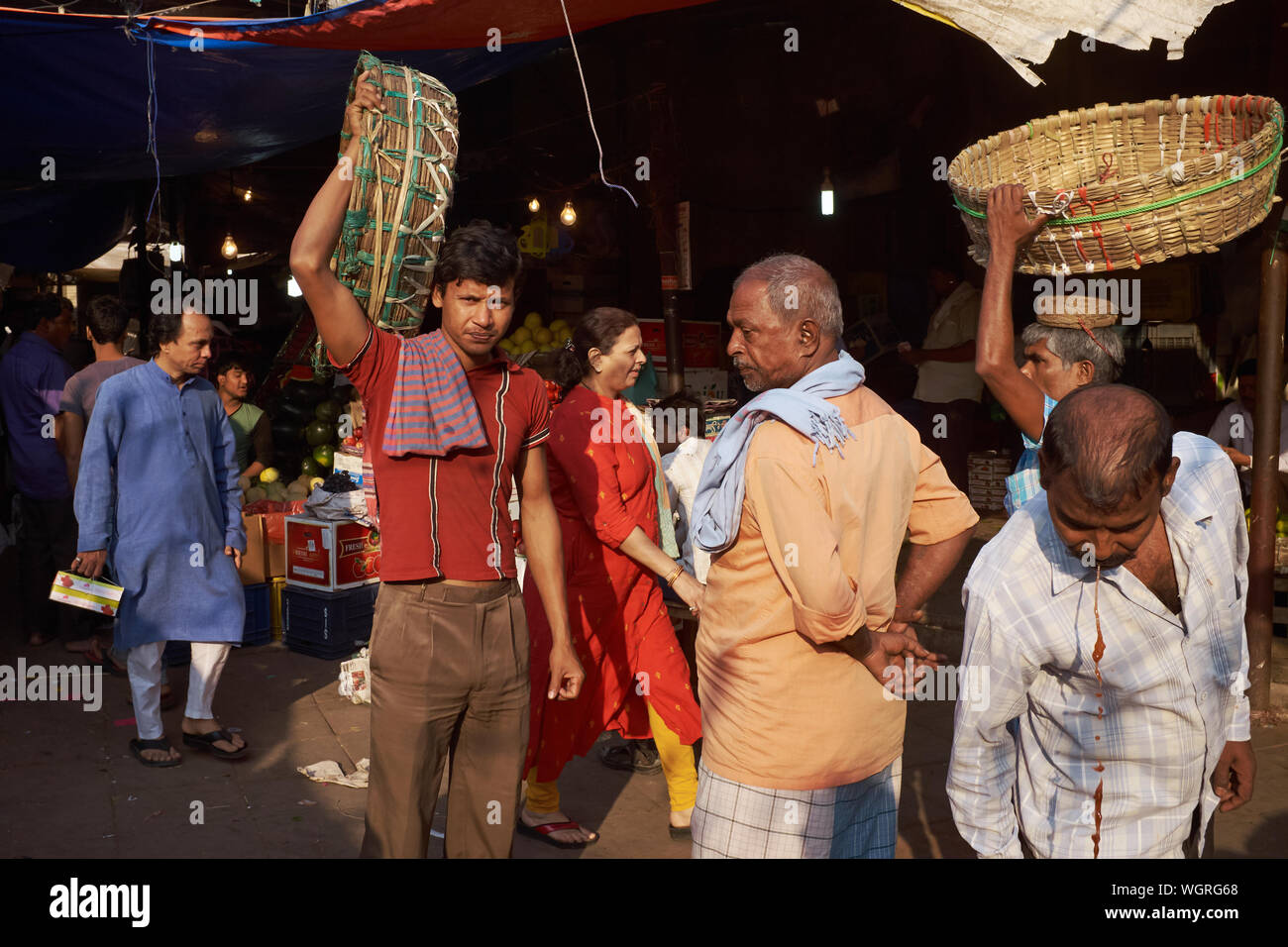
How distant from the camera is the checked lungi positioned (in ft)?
8.19

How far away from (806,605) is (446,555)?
1.08m

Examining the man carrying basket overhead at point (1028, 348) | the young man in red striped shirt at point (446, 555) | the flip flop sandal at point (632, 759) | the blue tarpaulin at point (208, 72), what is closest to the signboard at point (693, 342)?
the blue tarpaulin at point (208, 72)

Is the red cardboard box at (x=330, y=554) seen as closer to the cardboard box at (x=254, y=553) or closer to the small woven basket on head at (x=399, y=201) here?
the cardboard box at (x=254, y=553)

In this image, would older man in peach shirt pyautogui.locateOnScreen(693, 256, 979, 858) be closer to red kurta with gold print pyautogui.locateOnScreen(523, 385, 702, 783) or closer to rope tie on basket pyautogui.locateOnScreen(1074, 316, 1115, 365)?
rope tie on basket pyautogui.locateOnScreen(1074, 316, 1115, 365)

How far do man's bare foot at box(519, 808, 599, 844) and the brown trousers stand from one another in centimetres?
119

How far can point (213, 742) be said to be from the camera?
5.22m

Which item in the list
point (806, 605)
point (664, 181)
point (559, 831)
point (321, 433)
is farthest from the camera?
point (321, 433)

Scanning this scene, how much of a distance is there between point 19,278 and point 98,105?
6756 millimetres

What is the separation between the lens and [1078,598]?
2203mm

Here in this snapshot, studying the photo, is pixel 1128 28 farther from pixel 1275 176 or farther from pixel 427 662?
pixel 427 662

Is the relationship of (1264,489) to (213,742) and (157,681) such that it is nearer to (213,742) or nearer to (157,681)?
(213,742)

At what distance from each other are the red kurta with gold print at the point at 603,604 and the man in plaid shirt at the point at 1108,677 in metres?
2.02

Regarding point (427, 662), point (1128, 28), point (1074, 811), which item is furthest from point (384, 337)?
point (1128, 28)

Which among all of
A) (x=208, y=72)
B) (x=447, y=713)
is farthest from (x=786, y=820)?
(x=208, y=72)
